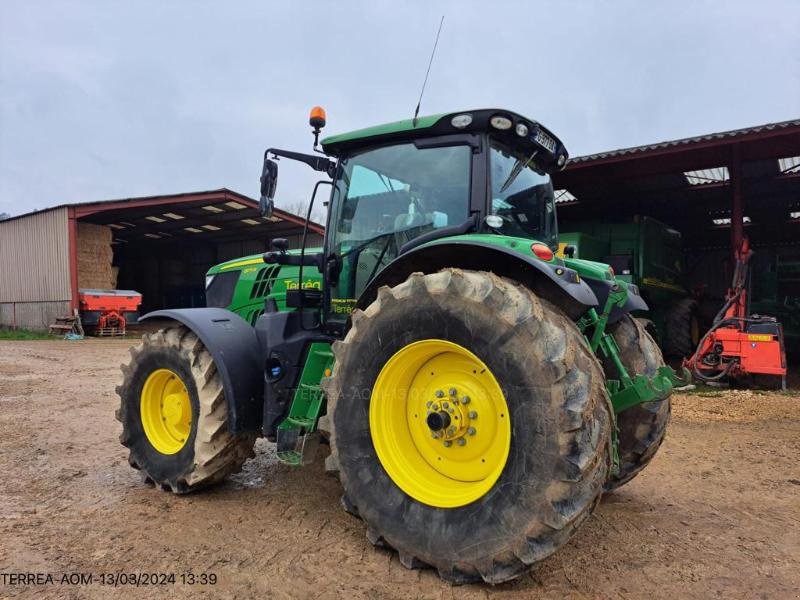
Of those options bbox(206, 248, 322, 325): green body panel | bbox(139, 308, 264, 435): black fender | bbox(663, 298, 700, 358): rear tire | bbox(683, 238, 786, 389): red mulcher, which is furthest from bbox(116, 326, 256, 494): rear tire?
bbox(663, 298, 700, 358): rear tire

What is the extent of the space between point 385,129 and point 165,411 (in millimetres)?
2442

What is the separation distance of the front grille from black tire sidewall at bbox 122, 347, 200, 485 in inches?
35.7

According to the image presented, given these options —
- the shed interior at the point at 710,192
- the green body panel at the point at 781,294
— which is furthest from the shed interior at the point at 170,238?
the green body panel at the point at 781,294

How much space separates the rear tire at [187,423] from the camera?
11.4 feet

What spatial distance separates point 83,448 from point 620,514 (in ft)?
14.5

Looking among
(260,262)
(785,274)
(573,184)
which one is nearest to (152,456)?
(260,262)

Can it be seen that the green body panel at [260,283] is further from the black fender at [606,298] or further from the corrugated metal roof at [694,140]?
the corrugated metal roof at [694,140]

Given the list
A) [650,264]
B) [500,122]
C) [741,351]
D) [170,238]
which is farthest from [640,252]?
[170,238]

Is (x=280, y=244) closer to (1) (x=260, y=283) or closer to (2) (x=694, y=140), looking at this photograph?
(1) (x=260, y=283)

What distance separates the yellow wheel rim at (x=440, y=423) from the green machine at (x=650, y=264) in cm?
777

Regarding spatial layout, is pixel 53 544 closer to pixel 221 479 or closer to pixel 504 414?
pixel 221 479

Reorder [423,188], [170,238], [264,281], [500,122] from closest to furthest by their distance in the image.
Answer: [500,122] → [423,188] → [264,281] → [170,238]

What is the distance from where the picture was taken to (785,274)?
42.7ft

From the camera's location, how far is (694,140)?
8.91 meters
